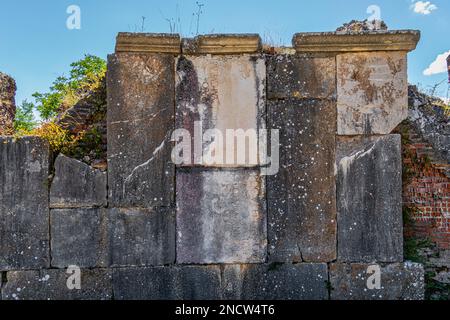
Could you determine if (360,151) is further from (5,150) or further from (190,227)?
(5,150)

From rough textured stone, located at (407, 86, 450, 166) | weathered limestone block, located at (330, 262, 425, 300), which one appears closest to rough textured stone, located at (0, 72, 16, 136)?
weathered limestone block, located at (330, 262, 425, 300)

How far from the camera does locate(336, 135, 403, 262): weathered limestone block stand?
475 centimetres

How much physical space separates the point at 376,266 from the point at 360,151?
127 centimetres

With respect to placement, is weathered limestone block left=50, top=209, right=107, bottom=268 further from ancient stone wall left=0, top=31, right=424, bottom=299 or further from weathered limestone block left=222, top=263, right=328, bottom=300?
weathered limestone block left=222, top=263, right=328, bottom=300

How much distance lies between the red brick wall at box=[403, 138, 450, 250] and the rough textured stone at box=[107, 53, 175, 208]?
107 inches

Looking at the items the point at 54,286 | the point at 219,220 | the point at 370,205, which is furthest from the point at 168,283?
the point at 370,205

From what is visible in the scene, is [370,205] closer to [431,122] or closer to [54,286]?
[431,122]

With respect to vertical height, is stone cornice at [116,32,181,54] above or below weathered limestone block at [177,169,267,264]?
above

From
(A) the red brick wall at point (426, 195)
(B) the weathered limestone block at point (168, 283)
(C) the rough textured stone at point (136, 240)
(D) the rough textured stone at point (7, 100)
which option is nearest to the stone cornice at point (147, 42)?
(C) the rough textured stone at point (136, 240)

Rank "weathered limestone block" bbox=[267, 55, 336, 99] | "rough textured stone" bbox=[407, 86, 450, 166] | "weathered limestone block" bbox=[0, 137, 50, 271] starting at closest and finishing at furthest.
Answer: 1. "weathered limestone block" bbox=[0, 137, 50, 271]
2. "weathered limestone block" bbox=[267, 55, 336, 99]
3. "rough textured stone" bbox=[407, 86, 450, 166]

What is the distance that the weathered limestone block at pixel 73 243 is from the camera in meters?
4.69

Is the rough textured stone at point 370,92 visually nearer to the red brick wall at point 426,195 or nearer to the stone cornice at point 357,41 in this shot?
the stone cornice at point 357,41

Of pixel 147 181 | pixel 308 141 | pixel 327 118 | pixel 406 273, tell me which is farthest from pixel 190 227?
pixel 406 273

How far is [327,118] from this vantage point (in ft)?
15.7
